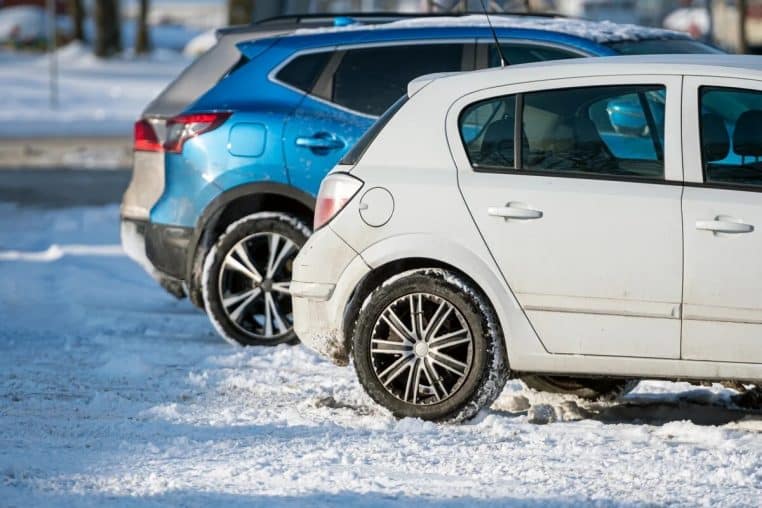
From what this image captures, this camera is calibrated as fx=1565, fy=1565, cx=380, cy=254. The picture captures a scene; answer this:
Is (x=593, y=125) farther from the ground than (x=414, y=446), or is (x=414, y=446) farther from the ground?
(x=593, y=125)

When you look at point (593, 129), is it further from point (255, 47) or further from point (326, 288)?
point (255, 47)

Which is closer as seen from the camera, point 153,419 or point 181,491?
point 181,491

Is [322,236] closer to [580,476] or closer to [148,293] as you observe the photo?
[580,476]

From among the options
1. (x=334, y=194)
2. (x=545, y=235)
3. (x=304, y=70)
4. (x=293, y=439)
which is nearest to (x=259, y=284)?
(x=304, y=70)

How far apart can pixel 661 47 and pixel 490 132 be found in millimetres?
Result: 2501

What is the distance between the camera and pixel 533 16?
9766mm

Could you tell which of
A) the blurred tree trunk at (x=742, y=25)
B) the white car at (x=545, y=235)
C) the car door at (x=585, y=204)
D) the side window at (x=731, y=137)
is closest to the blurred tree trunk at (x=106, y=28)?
the blurred tree trunk at (x=742, y=25)

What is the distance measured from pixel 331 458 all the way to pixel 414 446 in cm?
42

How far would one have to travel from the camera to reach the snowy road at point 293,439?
18.2 feet

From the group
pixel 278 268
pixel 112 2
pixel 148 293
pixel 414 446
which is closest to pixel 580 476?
pixel 414 446

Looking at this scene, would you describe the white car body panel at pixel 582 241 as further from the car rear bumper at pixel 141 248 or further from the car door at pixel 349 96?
the car rear bumper at pixel 141 248

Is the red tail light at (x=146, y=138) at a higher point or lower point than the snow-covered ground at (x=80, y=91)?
higher

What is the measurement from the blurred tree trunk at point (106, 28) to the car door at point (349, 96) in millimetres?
37295

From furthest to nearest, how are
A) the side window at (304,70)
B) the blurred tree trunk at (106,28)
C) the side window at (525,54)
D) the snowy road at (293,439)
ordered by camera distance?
the blurred tree trunk at (106,28) → the side window at (304,70) → the side window at (525,54) → the snowy road at (293,439)
